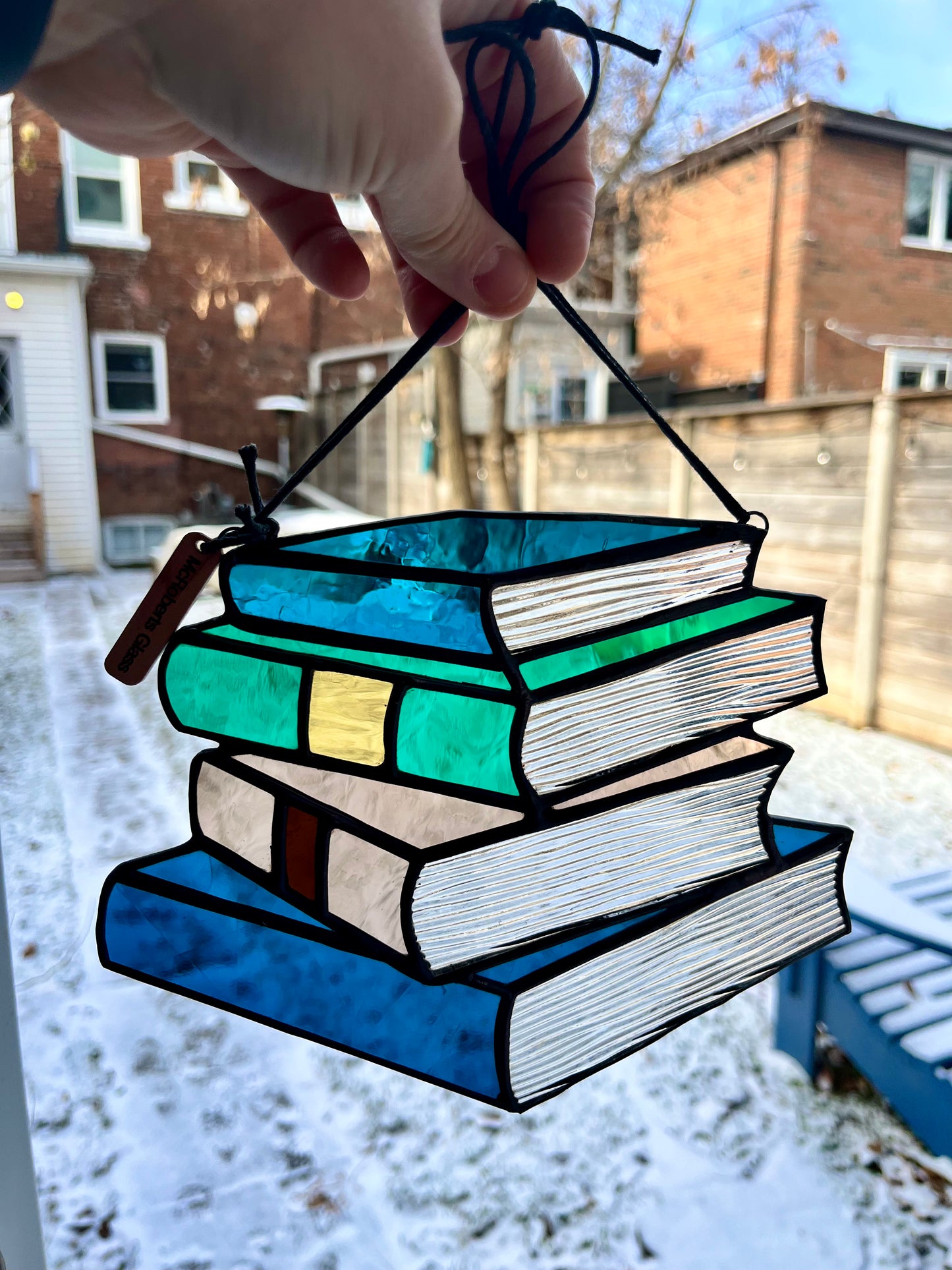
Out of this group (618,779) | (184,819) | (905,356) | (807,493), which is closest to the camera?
(618,779)

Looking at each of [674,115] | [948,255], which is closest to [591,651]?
[674,115]

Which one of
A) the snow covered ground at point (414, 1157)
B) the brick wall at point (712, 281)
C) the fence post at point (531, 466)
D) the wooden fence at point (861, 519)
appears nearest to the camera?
the snow covered ground at point (414, 1157)

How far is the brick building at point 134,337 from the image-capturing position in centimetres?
950

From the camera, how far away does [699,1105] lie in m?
2.36

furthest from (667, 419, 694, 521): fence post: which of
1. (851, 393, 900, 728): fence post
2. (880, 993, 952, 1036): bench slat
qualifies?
(880, 993, 952, 1036): bench slat

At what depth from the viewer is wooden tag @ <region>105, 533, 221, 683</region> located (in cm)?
62

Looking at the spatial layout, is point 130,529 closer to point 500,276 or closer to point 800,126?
point 800,126

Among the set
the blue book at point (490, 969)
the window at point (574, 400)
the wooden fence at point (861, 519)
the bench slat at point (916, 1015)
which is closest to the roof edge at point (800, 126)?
the window at point (574, 400)

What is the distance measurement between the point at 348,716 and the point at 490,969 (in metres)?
0.17

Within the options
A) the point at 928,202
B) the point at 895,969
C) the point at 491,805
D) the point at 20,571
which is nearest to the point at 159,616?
the point at 491,805

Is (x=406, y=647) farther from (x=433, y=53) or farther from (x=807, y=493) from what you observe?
(x=807, y=493)

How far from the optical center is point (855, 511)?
171 inches

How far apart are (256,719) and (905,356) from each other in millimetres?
11691

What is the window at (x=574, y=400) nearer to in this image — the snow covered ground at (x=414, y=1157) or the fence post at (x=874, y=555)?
the fence post at (x=874, y=555)
